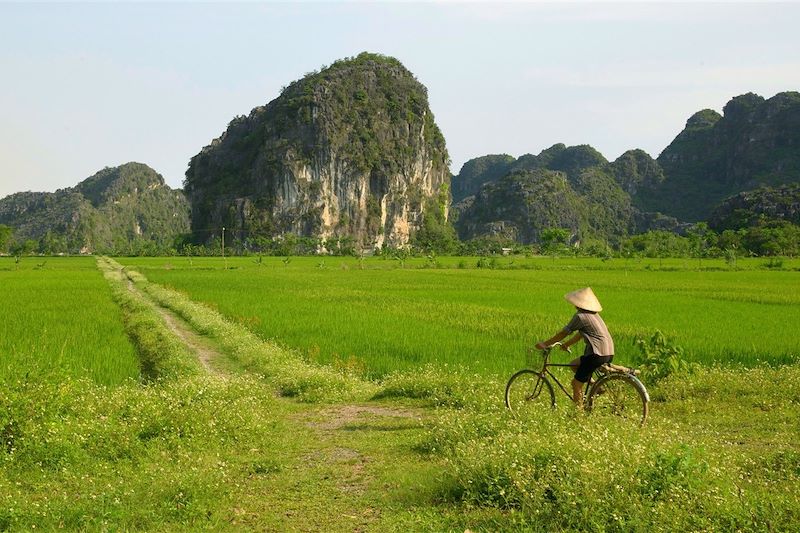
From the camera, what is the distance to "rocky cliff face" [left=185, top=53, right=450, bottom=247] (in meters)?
101

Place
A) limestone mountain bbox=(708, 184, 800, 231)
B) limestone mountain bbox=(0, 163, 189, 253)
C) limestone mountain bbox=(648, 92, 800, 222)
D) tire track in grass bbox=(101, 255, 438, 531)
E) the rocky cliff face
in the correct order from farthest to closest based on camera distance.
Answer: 1. limestone mountain bbox=(0, 163, 189, 253)
2. limestone mountain bbox=(648, 92, 800, 222)
3. the rocky cliff face
4. limestone mountain bbox=(708, 184, 800, 231)
5. tire track in grass bbox=(101, 255, 438, 531)

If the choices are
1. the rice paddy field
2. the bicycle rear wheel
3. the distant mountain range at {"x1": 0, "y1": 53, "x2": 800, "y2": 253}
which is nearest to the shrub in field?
the rice paddy field

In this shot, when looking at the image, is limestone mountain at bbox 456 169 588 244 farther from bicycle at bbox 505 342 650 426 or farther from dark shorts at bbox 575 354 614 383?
dark shorts at bbox 575 354 614 383

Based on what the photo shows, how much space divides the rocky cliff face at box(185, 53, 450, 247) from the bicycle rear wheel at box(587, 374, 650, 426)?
8820cm

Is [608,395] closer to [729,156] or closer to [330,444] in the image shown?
[330,444]

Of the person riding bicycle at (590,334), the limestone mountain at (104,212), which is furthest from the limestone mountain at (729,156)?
the person riding bicycle at (590,334)

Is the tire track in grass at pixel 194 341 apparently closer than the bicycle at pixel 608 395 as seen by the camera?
No

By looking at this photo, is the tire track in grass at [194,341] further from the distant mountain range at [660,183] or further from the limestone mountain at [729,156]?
the limestone mountain at [729,156]

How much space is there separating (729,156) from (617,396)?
474 feet

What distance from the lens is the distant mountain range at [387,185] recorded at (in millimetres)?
100812

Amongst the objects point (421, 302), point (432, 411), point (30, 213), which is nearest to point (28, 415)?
point (432, 411)

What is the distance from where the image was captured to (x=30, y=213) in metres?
149

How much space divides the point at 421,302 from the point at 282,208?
8169 cm

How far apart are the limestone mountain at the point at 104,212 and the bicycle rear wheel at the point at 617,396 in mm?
115234
